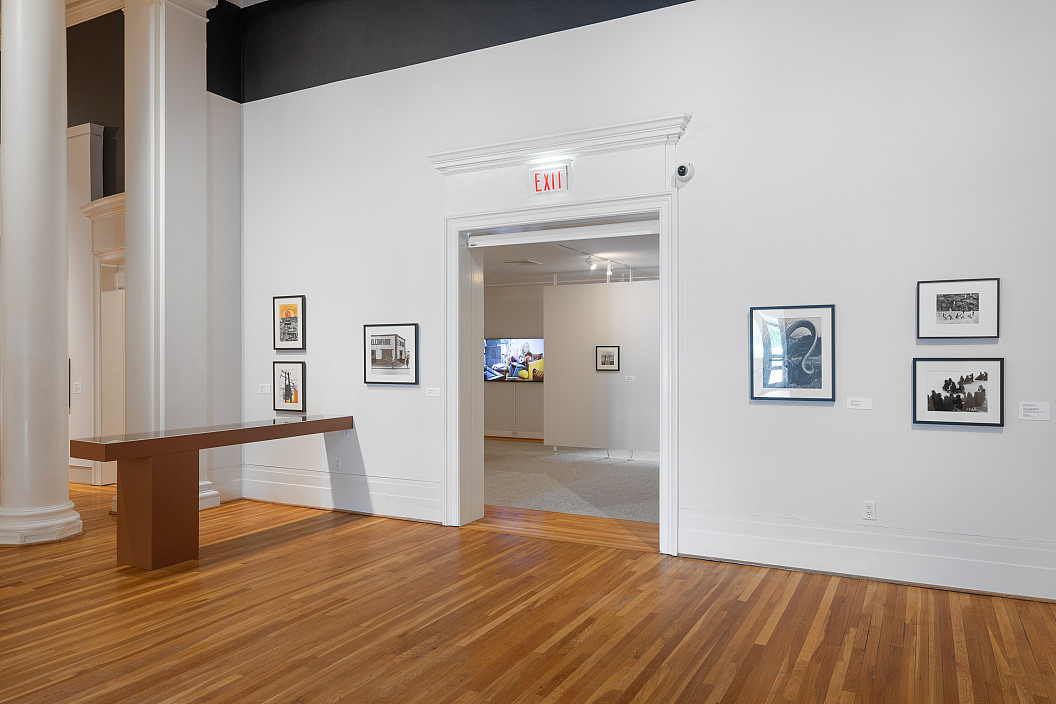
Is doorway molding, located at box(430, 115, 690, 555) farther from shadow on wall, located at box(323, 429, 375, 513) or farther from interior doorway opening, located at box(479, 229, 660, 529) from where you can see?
shadow on wall, located at box(323, 429, 375, 513)

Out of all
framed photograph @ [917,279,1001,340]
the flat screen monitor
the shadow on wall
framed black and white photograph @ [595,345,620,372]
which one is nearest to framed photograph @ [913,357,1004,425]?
framed photograph @ [917,279,1001,340]

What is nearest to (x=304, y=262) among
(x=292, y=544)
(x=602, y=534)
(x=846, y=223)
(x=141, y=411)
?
(x=141, y=411)

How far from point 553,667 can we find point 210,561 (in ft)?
10.7

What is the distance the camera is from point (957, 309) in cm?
496

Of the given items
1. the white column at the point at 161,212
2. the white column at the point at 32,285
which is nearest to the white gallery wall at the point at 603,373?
the white column at the point at 161,212

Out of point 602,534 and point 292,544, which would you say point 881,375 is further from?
point 292,544

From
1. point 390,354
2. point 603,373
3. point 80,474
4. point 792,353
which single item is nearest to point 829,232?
point 792,353

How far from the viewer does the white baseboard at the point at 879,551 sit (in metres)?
4.79

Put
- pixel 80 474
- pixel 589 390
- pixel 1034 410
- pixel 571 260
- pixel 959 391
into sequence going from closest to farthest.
A: pixel 1034 410
pixel 959 391
pixel 80 474
pixel 589 390
pixel 571 260

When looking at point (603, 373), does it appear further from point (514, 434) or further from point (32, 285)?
point (32, 285)

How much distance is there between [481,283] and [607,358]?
459cm

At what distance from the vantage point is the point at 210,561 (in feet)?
18.6

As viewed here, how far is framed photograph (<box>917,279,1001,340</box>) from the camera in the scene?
192 inches

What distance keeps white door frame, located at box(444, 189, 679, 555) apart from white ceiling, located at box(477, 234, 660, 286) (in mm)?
1986
